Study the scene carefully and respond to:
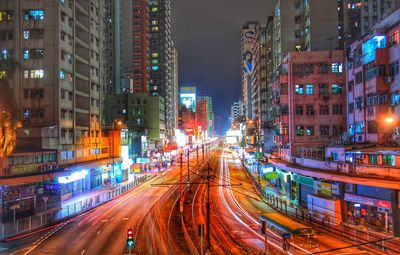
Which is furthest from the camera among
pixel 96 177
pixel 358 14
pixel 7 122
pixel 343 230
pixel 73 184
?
pixel 358 14

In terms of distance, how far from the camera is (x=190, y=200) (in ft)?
200

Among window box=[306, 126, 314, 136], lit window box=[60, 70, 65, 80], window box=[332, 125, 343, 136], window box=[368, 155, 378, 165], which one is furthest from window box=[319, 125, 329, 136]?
lit window box=[60, 70, 65, 80]

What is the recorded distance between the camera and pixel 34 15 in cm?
6050

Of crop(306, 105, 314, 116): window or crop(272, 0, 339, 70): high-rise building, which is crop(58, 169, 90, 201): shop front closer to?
crop(306, 105, 314, 116): window

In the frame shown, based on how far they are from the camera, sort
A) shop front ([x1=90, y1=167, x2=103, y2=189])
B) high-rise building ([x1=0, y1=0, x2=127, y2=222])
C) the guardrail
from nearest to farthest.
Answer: the guardrail, high-rise building ([x1=0, y1=0, x2=127, y2=222]), shop front ([x1=90, y1=167, x2=103, y2=189])

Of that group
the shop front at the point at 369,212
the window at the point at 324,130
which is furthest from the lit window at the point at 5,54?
the shop front at the point at 369,212

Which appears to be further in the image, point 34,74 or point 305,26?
point 305,26

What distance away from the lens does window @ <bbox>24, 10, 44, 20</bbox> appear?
60.2 m

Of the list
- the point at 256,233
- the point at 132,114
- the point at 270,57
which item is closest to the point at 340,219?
the point at 256,233

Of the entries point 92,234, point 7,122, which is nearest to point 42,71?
point 7,122

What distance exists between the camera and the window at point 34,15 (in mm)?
60156

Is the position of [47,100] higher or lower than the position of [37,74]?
lower

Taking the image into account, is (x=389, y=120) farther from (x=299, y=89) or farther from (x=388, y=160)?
(x=299, y=89)

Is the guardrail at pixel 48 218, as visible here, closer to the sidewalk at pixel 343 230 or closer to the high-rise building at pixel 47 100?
the high-rise building at pixel 47 100
